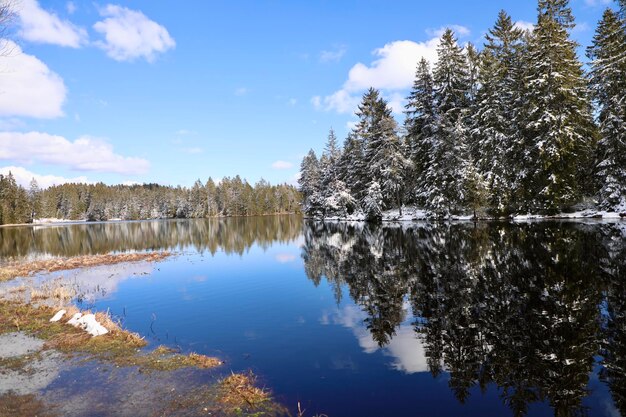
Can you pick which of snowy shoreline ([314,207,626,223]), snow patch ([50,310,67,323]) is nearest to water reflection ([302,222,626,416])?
snow patch ([50,310,67,323])

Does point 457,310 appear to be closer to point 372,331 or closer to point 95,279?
point 372,331

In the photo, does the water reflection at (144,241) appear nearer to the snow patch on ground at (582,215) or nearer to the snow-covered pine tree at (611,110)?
the snow patch on ground at (582,215)

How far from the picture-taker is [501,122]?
43188 mm

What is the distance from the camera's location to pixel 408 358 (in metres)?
9.56

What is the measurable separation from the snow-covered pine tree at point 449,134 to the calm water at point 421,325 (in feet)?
73.5

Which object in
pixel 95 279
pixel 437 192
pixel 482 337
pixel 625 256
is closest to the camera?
pixel 482 337

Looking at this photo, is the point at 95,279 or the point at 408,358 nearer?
the point at 408,358

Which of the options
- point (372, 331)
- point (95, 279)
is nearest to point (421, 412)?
point (372, 331)

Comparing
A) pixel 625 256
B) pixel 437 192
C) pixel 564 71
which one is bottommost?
pixel 625 256

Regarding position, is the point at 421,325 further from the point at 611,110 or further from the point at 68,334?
the point at 611,110

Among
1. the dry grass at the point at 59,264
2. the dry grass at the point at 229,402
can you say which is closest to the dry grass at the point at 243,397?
the dry grass at the point at 229,402

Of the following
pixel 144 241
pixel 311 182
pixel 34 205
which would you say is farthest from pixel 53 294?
pixel 34 205

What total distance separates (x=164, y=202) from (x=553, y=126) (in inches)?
6970

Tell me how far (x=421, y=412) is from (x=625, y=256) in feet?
55.7
